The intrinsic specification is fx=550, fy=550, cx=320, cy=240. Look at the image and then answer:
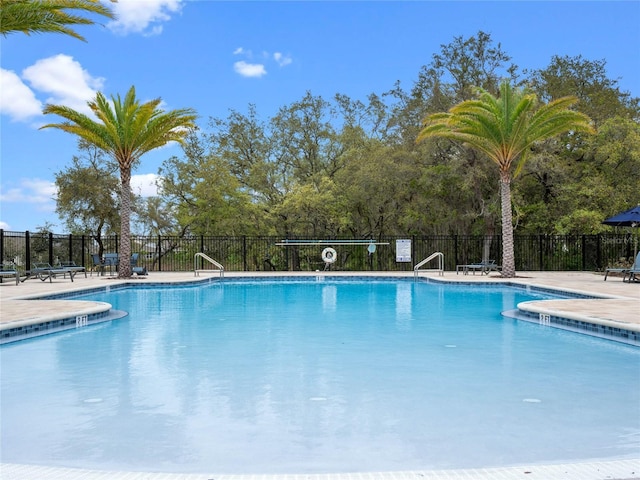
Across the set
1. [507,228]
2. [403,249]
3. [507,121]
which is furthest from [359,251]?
[507,121]

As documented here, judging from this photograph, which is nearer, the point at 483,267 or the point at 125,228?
the point at 125,228

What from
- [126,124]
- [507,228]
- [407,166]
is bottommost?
[507,228]

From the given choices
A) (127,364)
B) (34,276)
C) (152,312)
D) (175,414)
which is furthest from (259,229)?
(175,414)

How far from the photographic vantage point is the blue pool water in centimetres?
372

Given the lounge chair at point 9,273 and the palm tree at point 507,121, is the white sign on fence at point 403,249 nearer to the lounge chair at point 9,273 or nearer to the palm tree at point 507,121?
the palm tree at point 507,121

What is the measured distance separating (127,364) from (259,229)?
22.1 m

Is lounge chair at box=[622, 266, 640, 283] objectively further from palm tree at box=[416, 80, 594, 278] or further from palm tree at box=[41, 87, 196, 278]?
palm tree at box=[41, 87, 196, 278]

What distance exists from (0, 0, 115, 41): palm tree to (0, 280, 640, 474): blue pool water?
542 cm

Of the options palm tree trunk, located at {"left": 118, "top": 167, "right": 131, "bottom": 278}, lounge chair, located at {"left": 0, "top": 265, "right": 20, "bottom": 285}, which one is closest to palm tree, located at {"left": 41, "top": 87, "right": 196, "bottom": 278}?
palm tree trunk, located at {"left": 118, "top": 167, "right": 131, "bottom": 278}

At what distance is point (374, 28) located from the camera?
86.2 feet

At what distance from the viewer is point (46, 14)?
958cm

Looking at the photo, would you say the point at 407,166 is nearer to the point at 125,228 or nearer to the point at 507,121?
the point at 507,121

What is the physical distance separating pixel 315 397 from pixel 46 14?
8.49m

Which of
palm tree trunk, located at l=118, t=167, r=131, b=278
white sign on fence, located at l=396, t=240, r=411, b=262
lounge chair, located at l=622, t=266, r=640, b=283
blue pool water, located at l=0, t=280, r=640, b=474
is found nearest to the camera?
blue pool water, located at l=0, t=280, r=640, b=474
